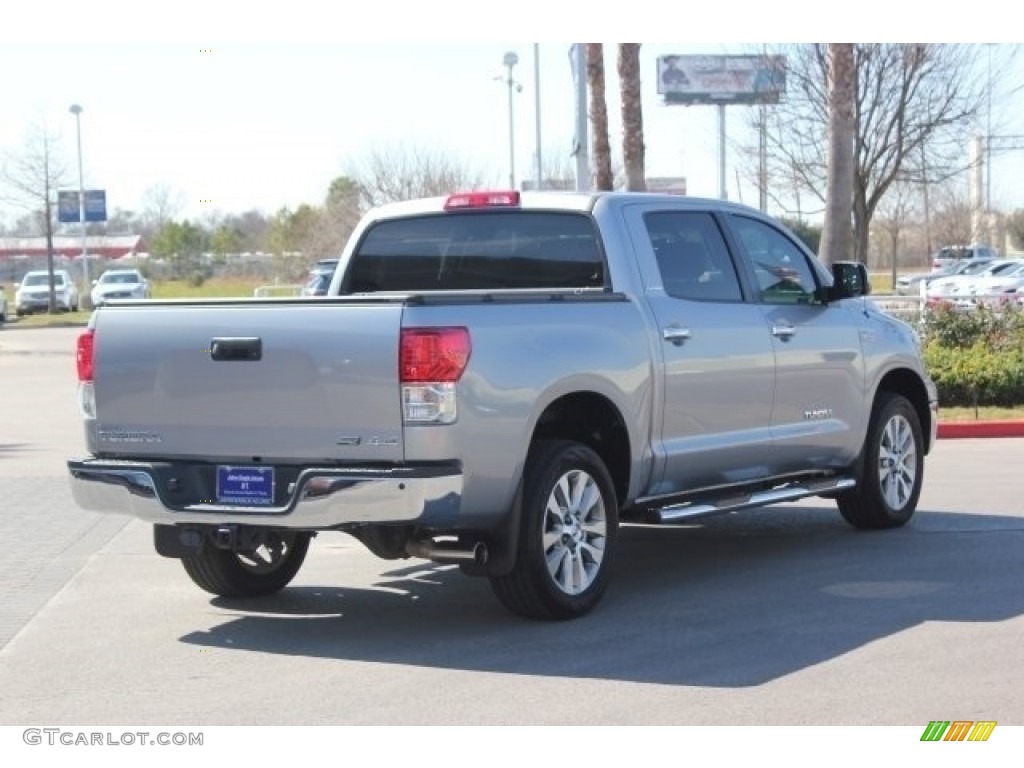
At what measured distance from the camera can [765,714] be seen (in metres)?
6.45

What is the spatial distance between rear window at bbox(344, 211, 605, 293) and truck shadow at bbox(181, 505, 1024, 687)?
1.64m

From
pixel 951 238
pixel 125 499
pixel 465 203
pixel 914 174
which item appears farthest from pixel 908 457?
pixel 951 238

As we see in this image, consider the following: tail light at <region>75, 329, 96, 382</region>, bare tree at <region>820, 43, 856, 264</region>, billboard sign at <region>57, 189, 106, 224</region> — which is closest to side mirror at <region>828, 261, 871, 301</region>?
tail light at <region>75, 329, 96, 382</region>

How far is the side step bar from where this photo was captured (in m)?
8.91

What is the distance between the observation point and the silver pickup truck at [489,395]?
7.56 metres

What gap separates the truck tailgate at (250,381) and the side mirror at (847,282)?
3.78 metres

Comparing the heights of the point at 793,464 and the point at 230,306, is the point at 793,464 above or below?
below

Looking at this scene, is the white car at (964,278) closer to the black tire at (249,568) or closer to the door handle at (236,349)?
the black tire at (249,568)

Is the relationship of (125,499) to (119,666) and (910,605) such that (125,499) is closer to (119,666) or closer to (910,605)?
(119,666)

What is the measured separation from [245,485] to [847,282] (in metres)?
4.24

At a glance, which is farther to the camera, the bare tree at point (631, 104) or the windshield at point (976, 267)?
the windshield at point (976, 267)

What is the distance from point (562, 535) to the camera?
8.19 m

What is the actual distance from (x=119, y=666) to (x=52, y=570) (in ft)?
8.61

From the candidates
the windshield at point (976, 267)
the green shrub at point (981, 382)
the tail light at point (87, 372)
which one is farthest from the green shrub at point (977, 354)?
the windshield at point (976, 267)
